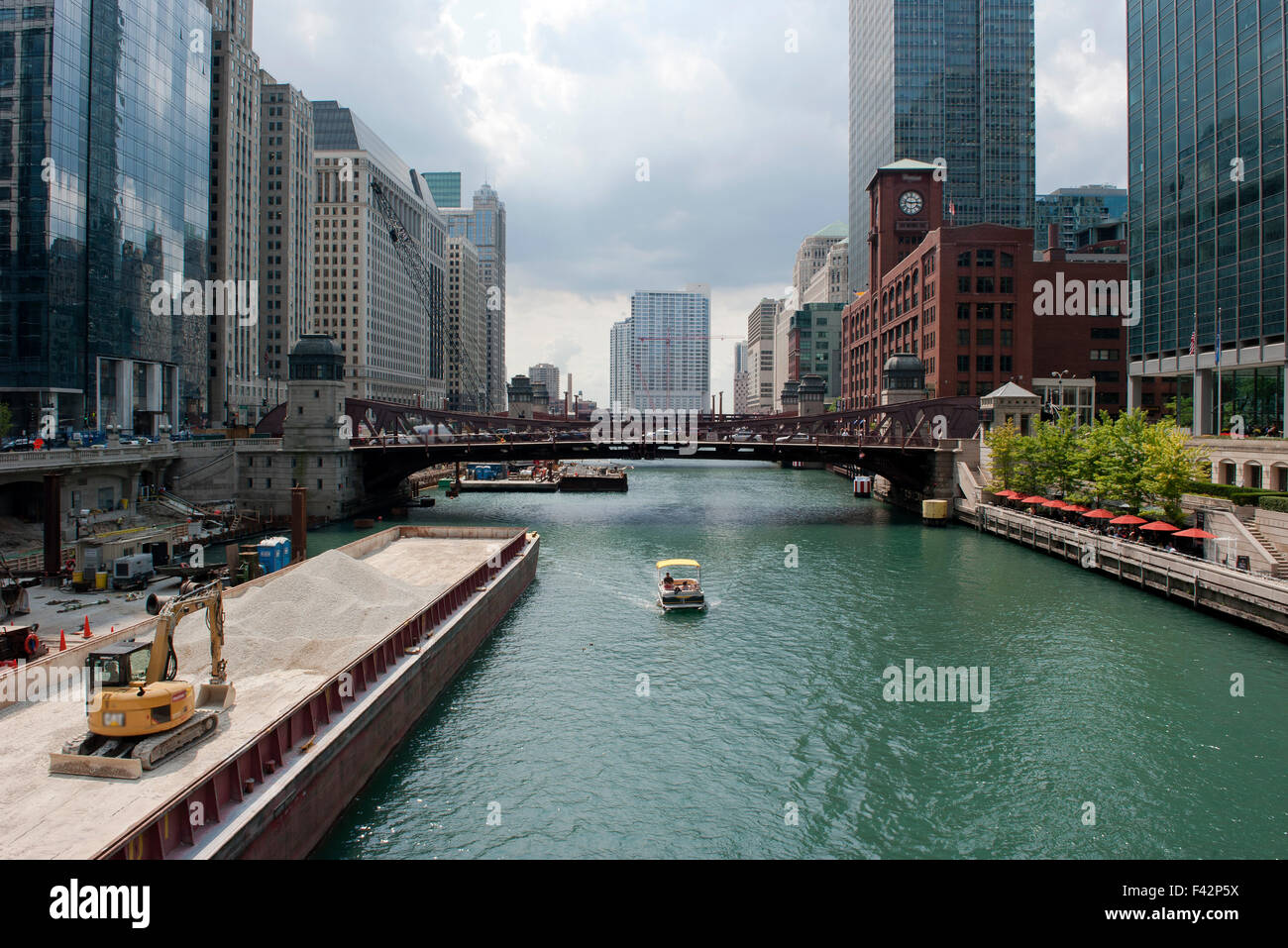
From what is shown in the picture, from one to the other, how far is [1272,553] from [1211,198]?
141ft

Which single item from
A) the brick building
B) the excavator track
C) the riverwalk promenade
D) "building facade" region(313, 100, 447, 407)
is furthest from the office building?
the excavator track

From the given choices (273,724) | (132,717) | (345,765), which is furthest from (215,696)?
(273,724)

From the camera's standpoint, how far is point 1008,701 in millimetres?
25797

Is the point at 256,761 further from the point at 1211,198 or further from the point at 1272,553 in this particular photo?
the point at 1211,198

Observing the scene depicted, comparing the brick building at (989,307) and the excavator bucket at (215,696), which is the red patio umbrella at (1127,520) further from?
the excavator bucket at (215,696)

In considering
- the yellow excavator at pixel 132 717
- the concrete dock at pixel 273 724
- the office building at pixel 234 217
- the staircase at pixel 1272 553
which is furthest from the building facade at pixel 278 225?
the staircase at pixel 1272 553

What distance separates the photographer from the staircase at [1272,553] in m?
34.7

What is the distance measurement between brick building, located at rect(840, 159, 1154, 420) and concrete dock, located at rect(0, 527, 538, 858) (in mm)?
76211

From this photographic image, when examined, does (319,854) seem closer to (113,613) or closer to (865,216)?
(113,613)

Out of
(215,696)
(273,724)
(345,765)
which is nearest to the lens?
(273,724)

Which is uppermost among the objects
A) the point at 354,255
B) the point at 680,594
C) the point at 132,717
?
the point at 354,255

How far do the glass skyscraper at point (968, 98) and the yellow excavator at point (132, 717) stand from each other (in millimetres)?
174920

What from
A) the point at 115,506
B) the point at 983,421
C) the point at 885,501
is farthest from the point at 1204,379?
the point at 115,506

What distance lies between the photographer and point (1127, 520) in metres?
44.7
